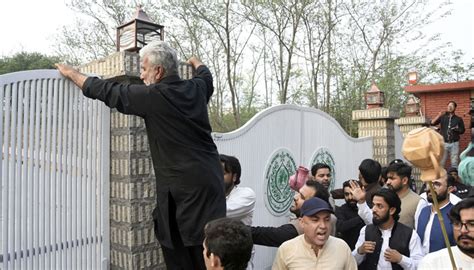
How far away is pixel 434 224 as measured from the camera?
3.29m

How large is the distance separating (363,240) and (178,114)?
2010mm

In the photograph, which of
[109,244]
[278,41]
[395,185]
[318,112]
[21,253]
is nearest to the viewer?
[21,253]

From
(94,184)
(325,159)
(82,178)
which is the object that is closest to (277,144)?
(325,159)

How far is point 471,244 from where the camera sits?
2.22 m

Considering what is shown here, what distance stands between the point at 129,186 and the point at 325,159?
12.3 ft

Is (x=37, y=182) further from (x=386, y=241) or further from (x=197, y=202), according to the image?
(x=386, y=241)

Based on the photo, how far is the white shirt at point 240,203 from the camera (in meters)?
3.00

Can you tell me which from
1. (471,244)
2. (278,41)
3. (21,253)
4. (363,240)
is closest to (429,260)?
(471,244)

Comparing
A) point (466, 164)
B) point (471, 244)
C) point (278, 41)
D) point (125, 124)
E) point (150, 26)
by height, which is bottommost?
point (471, 244)

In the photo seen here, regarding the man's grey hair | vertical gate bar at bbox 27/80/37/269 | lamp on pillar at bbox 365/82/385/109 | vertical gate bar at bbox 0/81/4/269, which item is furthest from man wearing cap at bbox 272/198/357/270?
lamp on pillar at bbox 365/82/385/109

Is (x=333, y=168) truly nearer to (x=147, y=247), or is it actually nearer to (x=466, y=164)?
(x=466, y=164)

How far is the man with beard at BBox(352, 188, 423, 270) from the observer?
316 cm

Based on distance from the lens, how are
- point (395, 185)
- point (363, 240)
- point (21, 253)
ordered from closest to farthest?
point (21, 253)
point (363, 240)
point (395, 185)

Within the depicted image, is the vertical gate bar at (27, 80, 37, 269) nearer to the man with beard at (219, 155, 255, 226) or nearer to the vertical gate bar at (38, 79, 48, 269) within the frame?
the vertical gate bar at (38, 79, 48, 269)
